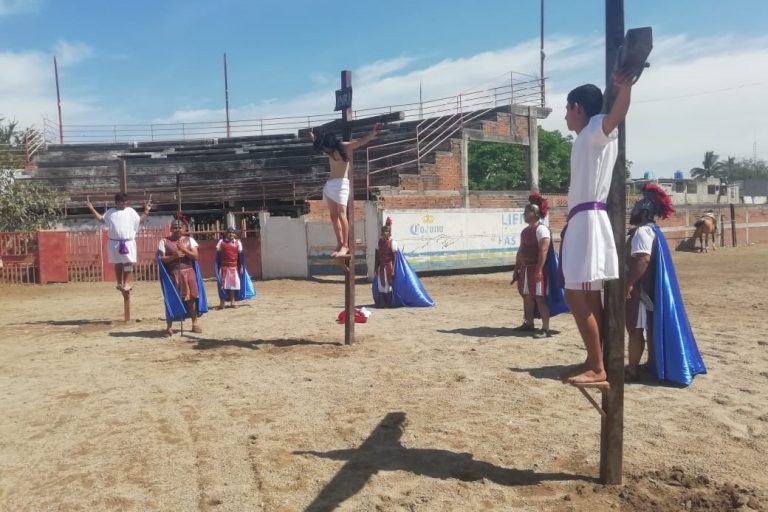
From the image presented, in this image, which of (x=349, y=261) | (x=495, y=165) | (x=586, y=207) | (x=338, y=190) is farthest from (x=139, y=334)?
(x=495, y=165)

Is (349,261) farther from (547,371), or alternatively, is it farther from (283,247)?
(283,247)

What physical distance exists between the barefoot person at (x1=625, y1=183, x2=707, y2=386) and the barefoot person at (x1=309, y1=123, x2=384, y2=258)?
122 inches

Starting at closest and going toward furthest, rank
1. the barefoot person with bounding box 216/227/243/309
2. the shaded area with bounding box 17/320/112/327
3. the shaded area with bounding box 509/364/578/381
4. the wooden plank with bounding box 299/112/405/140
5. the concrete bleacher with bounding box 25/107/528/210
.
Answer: the shaded area with bounding box 509/364/578/381 → the wooden plank with bounding box 299/112/405/140 → the shaded area with bounding box 17/320/112/327 → the barefoot person with bounding box 216/227/243/309 → the concrete bleacher with bounding box 25/107/528/210

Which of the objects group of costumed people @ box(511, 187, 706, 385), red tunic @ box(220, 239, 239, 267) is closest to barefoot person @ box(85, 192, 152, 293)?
red tunic @ box(220, 239, 239, 267)

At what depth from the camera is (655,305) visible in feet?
18.8

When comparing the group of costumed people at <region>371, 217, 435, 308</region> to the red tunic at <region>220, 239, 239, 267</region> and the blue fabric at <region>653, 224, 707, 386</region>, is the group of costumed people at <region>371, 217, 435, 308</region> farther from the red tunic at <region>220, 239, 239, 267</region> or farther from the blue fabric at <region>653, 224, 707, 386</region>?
the blue fabric at <region>653, 224, 707, 386</region>

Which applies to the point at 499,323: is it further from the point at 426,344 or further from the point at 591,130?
the point at 591,130

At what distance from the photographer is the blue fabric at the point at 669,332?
5629 mm

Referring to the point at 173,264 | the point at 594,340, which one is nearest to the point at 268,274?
the point at 173,264

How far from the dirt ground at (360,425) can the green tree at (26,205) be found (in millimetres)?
13459

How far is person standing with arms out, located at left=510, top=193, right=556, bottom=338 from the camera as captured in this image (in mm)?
8266

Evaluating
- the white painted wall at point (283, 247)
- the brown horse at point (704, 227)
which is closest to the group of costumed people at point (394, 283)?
the white painted wall at point (283, 247)

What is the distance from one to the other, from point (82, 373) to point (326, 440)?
3634 mm

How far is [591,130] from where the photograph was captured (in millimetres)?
3236
